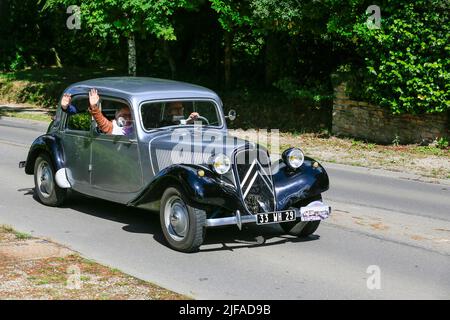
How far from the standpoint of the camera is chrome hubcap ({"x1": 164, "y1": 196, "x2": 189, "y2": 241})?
7645 mm

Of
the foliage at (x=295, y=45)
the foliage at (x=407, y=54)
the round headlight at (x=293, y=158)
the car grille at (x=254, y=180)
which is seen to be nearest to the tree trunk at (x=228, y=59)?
the foliage at (x=295, y=45)

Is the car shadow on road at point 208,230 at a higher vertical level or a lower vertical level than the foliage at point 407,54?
lower

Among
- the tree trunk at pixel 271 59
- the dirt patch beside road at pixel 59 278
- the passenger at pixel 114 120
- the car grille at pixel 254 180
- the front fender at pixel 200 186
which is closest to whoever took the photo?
the dirt patch beside road at pixel 59 278

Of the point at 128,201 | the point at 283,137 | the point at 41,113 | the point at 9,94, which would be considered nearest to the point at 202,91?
the point at 128,201

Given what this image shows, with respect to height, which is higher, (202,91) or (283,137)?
(202,91)

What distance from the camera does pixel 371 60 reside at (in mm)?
17531

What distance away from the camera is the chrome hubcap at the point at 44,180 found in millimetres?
9981

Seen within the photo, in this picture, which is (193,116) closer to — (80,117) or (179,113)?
(179,113)

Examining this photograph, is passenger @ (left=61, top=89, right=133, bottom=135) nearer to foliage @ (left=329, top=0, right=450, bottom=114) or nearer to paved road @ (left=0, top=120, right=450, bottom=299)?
paved road @ (left=0, top=120, right=450, bottom=299)

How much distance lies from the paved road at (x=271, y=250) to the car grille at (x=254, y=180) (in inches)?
20.6

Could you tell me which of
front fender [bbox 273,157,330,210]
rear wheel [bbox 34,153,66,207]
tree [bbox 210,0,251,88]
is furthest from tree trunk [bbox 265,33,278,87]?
front fender [bbox 273,157,330,210]

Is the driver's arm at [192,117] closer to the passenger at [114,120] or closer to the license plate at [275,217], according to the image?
the passenger at [114,120]

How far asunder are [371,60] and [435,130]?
2391 millimetres

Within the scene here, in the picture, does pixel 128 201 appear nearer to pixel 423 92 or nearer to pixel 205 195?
pixel 205 195
